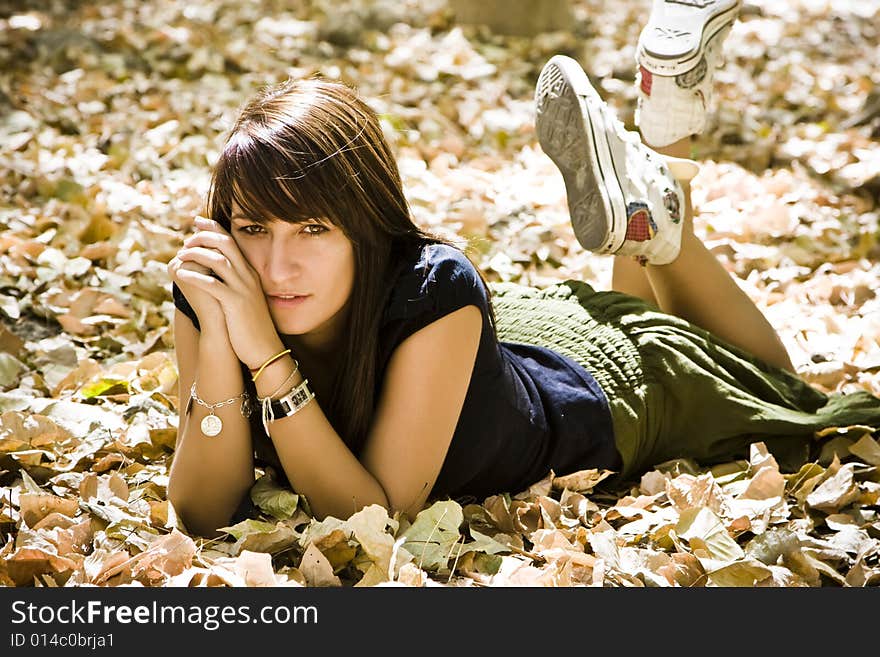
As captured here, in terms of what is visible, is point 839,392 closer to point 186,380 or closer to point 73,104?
point 186,380

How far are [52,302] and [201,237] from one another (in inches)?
53.0

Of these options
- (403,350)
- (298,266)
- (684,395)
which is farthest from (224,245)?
(684,395)

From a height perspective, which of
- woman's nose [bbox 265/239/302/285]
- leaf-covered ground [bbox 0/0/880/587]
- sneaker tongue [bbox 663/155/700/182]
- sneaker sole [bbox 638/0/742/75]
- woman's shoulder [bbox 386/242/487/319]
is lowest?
leaf-covered ground [bbox 0/0/880/587]

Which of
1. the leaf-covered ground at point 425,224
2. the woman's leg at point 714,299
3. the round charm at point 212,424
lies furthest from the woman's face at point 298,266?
the woman's leg at point 714,299

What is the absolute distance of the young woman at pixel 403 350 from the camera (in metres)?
1.98

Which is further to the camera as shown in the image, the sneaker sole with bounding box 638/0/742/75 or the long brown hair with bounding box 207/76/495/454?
the sneaker sole with bounding box 638/0/742/75

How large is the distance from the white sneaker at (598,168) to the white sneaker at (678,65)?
261 mm

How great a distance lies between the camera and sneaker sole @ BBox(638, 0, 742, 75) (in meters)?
2.84

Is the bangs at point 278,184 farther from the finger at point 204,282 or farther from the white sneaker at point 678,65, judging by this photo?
the white sneaker at point 678,65

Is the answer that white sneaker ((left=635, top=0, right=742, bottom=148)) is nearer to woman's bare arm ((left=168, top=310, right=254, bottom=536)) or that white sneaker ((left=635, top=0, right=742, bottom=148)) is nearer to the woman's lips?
the woman's lips

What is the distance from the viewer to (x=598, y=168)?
2512mm

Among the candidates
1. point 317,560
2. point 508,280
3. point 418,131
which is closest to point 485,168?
point 418,131

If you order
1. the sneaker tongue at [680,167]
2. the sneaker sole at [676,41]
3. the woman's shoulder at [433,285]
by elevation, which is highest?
the sneaker sole at [676,41]

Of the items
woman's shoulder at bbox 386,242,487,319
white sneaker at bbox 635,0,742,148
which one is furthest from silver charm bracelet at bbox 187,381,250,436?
white sneaker at bbox 635,0,742,148
